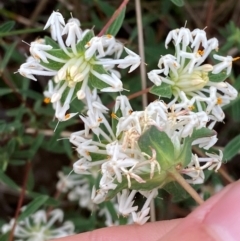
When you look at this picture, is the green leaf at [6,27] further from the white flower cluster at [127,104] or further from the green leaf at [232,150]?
the green leaf at [232,150]

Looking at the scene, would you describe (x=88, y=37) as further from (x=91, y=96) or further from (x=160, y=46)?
(x=160, y=46)

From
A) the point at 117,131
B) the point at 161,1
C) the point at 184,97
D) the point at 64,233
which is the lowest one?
the point at 64,233

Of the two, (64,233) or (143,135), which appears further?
(64,233)

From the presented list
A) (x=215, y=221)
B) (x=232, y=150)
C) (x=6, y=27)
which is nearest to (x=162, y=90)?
(x=215, y=221)

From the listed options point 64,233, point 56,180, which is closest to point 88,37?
point 64,233

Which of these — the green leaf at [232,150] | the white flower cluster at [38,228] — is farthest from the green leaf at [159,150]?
the white flower cluster at [38,228]

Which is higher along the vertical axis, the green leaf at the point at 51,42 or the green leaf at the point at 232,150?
the green leaf at the point at 51,42

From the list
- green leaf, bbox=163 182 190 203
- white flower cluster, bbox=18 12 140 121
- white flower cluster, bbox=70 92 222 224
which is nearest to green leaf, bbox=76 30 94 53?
white flower cluster, bbox=18 12 140 121
